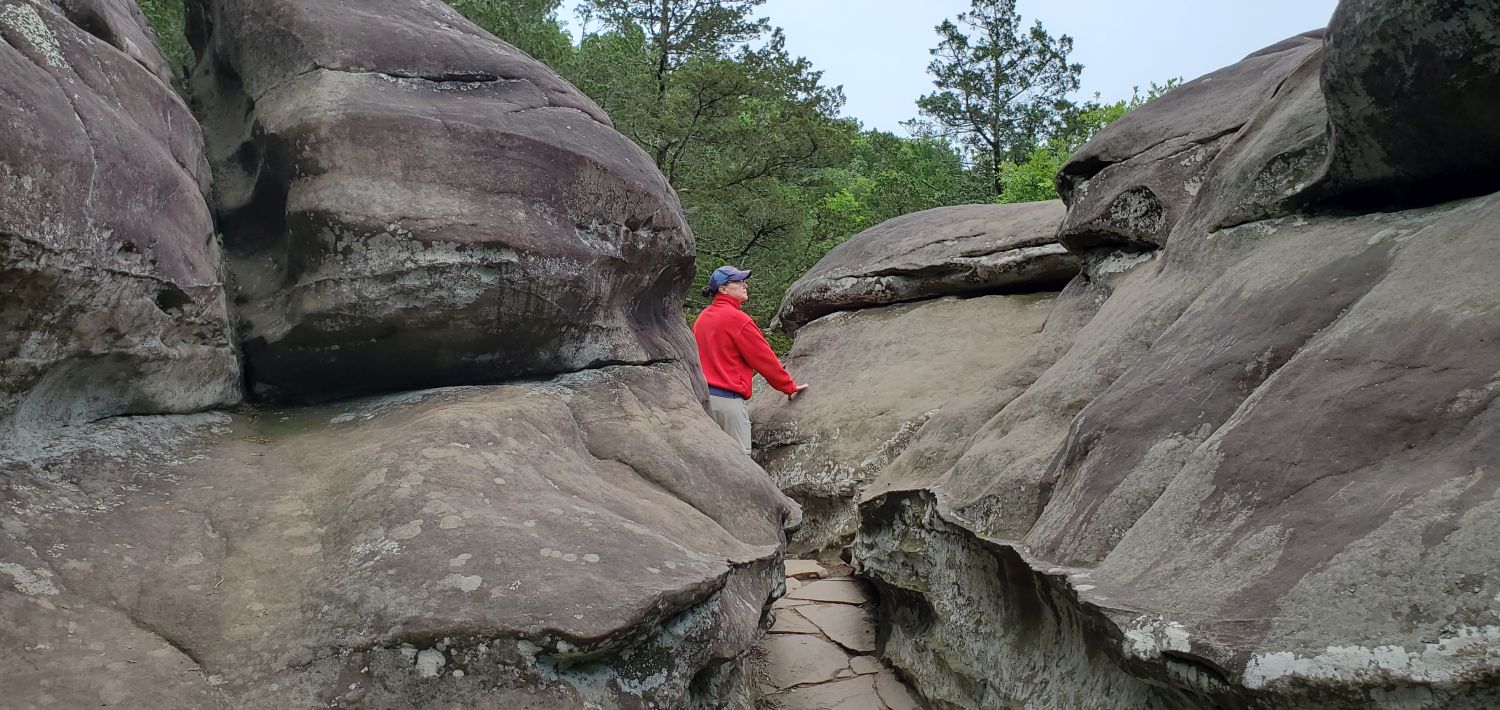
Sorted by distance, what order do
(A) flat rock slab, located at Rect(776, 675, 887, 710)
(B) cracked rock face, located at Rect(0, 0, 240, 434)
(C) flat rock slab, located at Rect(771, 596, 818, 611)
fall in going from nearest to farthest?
1. (B) cracked rock face, located at Rect(0, 0, 240, 434)
2. (A) flat rock slab, located at Rect(776, 675, 887, 710)
3. (C) flat rock slab, located at Rect(771, 596, 818, 611)

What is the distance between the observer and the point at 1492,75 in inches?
120

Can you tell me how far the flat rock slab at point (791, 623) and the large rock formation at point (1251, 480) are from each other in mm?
477

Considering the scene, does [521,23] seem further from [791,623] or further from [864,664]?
[864,664]

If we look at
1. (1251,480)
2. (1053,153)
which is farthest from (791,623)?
(1053,153)

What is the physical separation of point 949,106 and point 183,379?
23155mm

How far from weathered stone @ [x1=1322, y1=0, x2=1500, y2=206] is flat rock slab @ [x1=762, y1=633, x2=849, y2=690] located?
335 cm

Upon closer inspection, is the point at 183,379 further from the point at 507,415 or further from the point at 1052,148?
the point at 1052,148

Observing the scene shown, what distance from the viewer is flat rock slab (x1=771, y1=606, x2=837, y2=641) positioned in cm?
580

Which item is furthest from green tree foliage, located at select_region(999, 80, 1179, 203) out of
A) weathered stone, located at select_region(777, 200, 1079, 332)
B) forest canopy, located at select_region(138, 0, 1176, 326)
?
weathered stone, located at select_region(777, 200, 1079, 332)

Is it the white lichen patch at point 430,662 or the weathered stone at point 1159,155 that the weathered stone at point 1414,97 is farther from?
the white lichen patch at point 430,662

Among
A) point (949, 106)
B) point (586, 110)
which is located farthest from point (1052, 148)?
point (586, 110)

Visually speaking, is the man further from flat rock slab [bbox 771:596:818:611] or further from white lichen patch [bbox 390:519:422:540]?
white lichen patch [bbox 390:519:422:540]

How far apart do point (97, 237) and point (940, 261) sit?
23.8 ft

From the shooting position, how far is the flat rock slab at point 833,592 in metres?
6.38
